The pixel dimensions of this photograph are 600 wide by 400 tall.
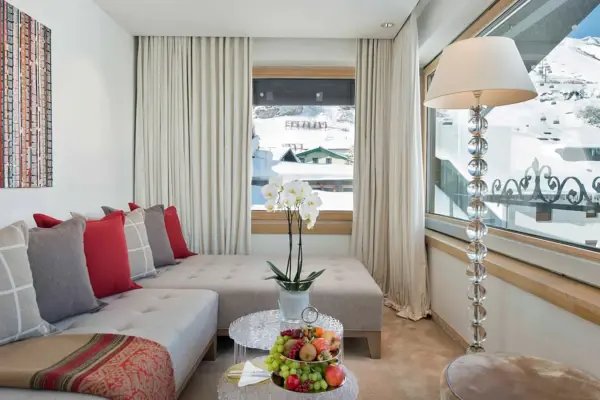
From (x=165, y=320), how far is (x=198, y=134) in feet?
7.54

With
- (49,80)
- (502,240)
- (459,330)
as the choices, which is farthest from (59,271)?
(459,330)

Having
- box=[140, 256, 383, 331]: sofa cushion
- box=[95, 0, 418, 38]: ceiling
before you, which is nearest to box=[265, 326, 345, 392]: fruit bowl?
box=[140, 256, 383, 331]: sofa cushion

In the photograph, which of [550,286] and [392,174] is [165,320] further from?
[392,174]

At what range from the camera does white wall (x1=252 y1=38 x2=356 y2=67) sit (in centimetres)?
382

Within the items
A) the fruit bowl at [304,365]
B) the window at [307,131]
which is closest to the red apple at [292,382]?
the fruit bowl at [304,365]

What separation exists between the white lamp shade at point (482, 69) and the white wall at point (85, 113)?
2.20m

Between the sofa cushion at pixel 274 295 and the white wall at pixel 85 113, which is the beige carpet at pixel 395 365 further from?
the white wall at pixel 85 113

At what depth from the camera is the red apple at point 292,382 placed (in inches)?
50.3

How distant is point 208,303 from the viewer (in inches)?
87.9

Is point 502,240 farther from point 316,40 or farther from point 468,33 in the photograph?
point 316,40

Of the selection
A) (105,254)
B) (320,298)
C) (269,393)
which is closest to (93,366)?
(269,393)

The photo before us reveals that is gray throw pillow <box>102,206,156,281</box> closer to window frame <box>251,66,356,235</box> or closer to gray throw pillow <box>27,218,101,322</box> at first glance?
gray throw pillow <box>27,218,101,322</box>

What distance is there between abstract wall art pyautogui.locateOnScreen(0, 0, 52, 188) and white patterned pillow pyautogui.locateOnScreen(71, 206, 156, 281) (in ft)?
1.72

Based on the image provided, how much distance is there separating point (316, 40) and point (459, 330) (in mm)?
2754
